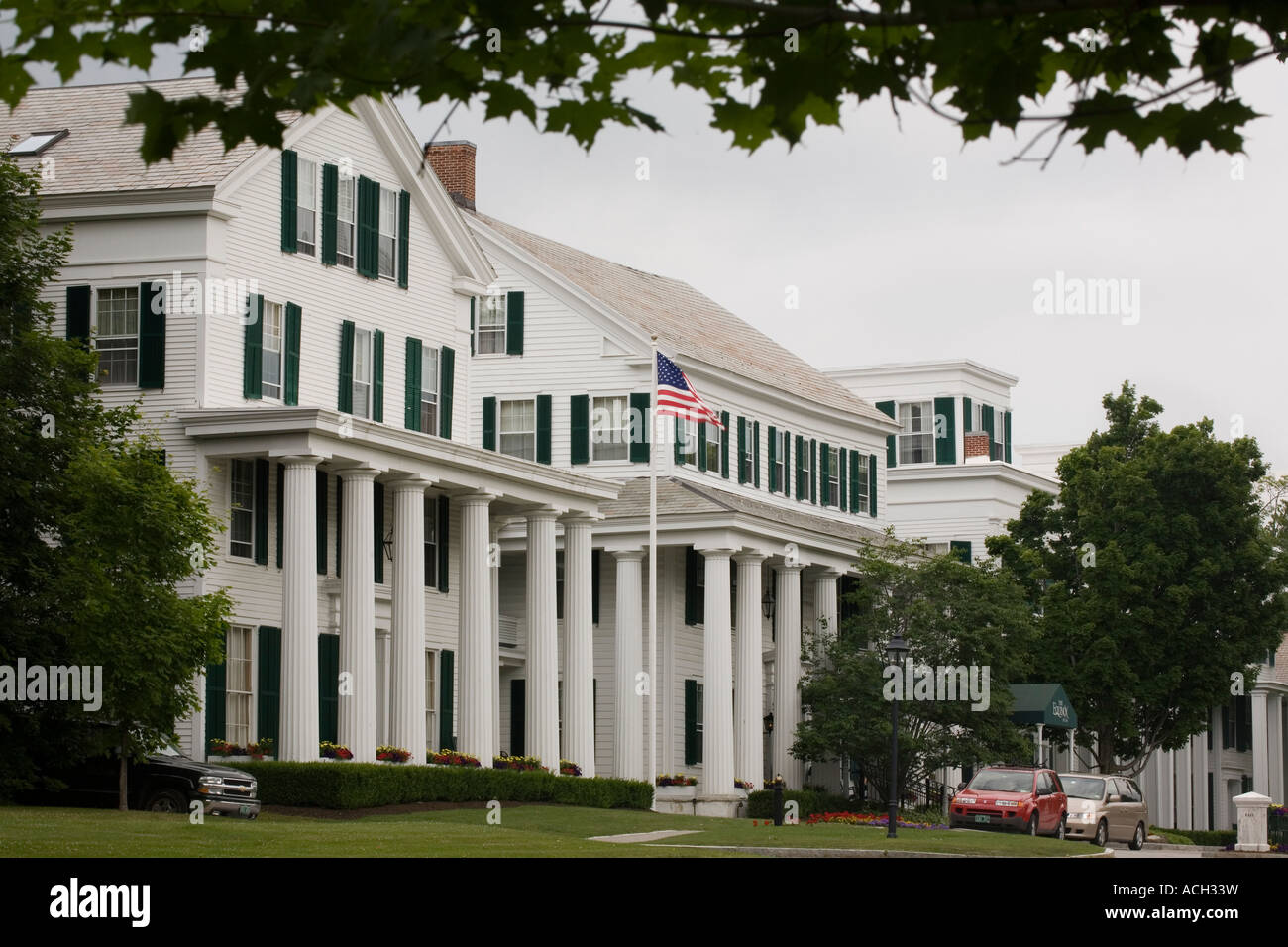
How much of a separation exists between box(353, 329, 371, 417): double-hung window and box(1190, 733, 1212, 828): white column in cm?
4317

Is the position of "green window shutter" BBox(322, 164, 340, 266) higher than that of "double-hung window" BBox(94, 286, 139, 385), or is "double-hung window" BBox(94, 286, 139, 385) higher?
"green window shutter" BBox(322, 164, 340, 266)

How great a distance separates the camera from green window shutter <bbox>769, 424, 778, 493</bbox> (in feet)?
183

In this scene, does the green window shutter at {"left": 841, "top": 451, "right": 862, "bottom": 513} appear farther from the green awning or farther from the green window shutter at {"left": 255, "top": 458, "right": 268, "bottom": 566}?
the green window shutter at {"left": 255, "top": 458, "right": 268, "bottom": 566}

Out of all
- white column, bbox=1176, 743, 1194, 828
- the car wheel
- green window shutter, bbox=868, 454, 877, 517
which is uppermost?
green window shutter, bbox=868, 454, 877, 517

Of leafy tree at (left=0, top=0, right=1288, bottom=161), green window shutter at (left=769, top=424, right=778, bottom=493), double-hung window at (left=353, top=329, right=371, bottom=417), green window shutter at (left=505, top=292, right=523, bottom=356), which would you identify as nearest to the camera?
leafy tree at (left=0, top=0, right=1288, bottom=161)

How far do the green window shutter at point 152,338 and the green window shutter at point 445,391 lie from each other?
28.0 feet

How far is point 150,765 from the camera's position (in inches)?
1252

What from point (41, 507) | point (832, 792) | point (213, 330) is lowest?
point (832, 792)

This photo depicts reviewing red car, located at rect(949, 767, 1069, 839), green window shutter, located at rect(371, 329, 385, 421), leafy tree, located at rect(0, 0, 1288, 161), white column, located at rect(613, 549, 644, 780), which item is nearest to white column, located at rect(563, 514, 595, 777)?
white column, located at rect(613, 549, 644, 780)

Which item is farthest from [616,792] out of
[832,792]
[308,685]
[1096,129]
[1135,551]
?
[1096,129]

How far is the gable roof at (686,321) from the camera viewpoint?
172 ft

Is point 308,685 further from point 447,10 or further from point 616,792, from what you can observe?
point 447,10

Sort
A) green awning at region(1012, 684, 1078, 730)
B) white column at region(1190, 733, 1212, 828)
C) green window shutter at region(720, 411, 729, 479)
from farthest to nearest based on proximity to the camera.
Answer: white column at region(1190, 733, 1212, 828)
green window shutter at region(720, 411, 729, 479)
green awning at region(1012, 684, 1078, 730)
